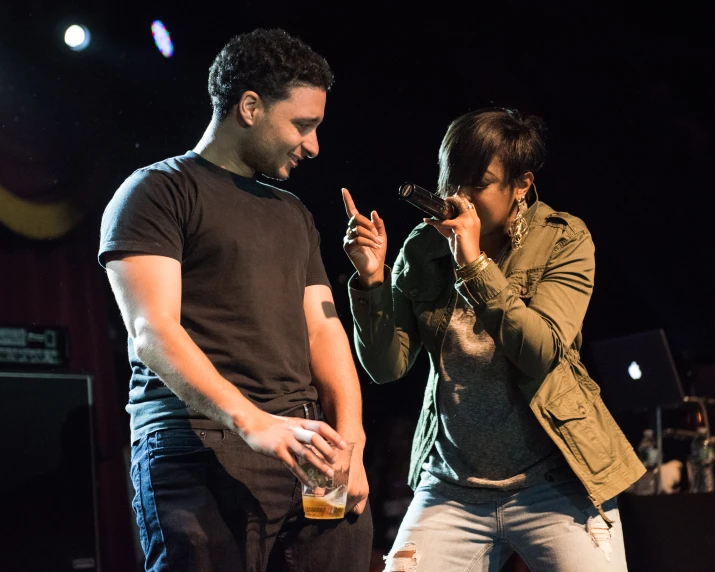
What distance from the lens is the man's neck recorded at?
170 centimetres

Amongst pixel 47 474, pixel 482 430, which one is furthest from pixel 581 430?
pixel 47 474

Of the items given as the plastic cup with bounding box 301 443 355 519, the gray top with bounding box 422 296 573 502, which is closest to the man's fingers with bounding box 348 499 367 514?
the plastic cup with bounding box 301 443 355 519

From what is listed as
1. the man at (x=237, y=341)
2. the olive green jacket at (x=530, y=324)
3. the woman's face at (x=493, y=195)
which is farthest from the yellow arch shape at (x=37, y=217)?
the woman's face at (x=493, y=195)

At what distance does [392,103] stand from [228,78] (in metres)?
2.86

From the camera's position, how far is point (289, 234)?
1.71 m

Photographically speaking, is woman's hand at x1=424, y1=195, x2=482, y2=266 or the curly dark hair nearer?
the curly dark hair

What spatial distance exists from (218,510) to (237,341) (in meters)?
0.29

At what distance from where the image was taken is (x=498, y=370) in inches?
75.4

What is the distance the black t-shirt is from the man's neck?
3cm

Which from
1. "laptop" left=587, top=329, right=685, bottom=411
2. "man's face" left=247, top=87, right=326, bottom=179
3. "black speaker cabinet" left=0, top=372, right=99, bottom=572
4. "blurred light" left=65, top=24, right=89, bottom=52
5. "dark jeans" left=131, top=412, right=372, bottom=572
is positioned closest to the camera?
"dark jeans" left=131, top=412, right=372, bottom=572

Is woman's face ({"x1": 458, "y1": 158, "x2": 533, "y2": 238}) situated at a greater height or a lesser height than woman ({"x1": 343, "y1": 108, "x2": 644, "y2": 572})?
greater

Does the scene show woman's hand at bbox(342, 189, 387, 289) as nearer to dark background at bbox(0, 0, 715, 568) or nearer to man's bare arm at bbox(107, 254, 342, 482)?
man's bare arm at bbox(107, 254, 342, 482)

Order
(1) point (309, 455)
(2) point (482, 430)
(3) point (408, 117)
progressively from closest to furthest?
1. (1) point (309, 455)
2. (2) point (482, 430)
3. (3) point (408, 117)

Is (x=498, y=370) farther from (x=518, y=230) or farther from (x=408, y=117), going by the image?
(x=408, y=117)
